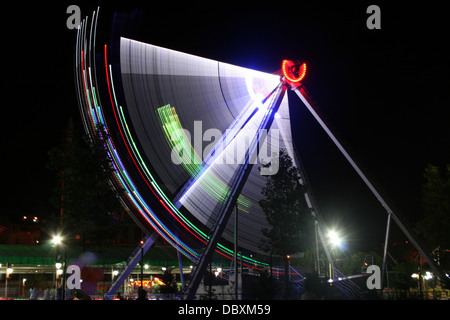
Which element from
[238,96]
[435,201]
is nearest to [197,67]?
[238,96]

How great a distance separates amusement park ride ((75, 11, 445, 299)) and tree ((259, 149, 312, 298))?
2.04m

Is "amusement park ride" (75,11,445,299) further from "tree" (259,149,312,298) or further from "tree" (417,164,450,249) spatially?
"tree" (417,164,450,249)

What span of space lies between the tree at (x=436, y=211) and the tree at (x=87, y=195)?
91.5 ft

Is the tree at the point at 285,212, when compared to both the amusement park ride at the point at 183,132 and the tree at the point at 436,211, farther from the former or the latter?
Result: the tree at the point at 436,211

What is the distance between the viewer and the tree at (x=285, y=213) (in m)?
24.5

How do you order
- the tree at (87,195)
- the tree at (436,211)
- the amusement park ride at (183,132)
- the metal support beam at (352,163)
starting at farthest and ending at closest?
the tree at (436,211), the metal support beam at (352,163), the amusement park ride at (183,132), the tree at (87,195)

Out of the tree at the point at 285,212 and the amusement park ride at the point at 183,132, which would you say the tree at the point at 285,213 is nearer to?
the tree at the point at 285,212

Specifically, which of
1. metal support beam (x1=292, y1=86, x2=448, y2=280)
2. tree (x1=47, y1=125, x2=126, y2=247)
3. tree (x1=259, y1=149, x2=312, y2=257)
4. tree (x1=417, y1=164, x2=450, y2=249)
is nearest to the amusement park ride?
metal support beam (x1=292, y1=86, x2=448, y2=280)

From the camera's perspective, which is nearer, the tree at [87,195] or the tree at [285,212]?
the tree at [87,195]

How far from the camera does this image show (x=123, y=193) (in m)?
21.1

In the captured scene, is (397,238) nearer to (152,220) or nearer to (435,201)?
(435,201)

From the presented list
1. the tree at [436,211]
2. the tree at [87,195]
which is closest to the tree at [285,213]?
the tree at [87,195]

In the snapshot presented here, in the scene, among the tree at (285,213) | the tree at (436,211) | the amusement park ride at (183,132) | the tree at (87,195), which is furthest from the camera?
the tree at (436,211)

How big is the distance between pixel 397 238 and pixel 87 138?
58.3 meters
